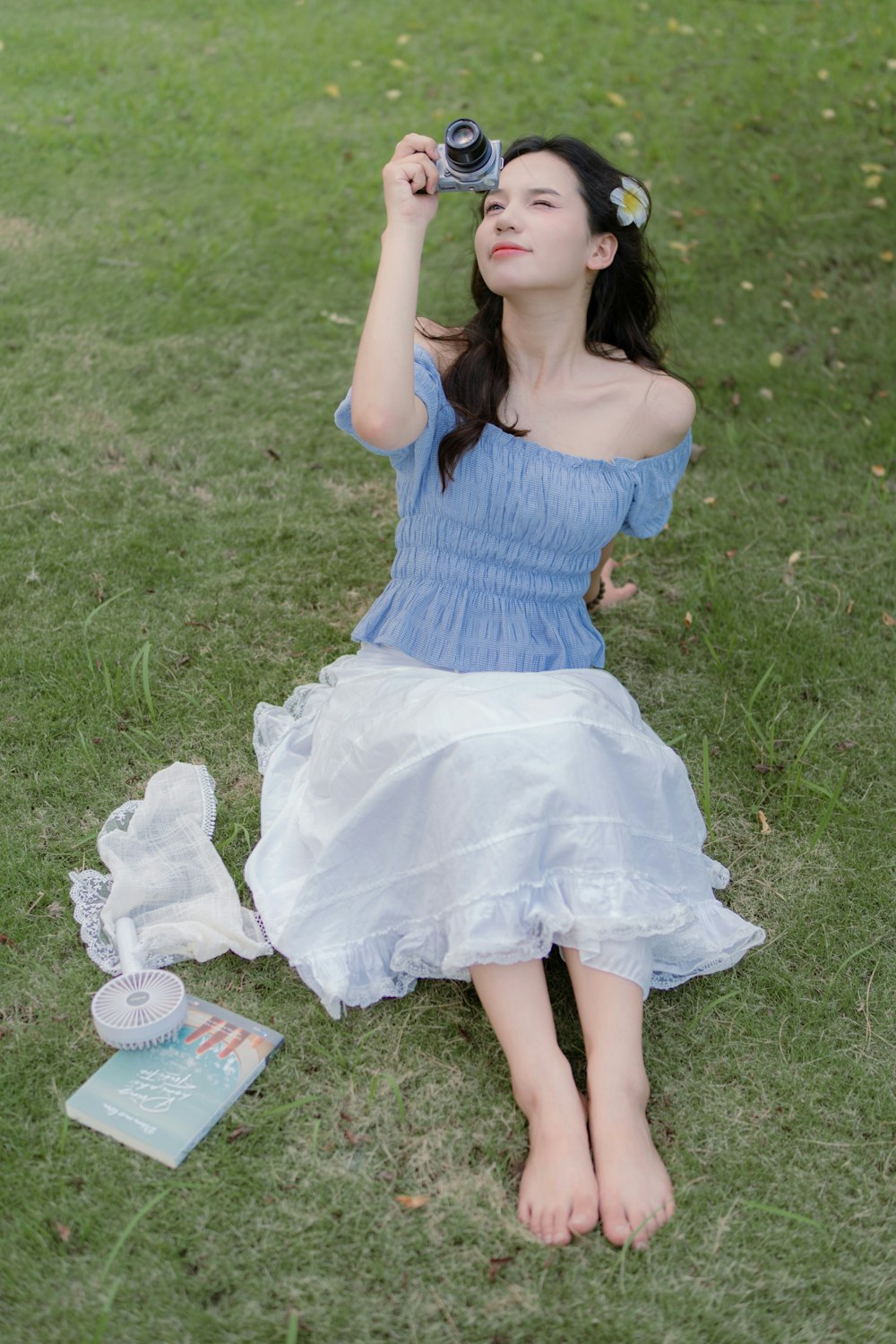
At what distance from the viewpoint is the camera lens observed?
2.19 metres

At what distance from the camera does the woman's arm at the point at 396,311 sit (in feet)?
7.09

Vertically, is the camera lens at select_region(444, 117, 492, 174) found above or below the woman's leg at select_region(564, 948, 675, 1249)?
above

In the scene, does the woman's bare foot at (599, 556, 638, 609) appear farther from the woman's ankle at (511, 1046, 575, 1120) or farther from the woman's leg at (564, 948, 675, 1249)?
the woman's ankle at (511, 1046, 575, 1120)

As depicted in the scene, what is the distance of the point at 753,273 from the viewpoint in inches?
194

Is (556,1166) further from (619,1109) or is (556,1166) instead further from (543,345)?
(543,345)

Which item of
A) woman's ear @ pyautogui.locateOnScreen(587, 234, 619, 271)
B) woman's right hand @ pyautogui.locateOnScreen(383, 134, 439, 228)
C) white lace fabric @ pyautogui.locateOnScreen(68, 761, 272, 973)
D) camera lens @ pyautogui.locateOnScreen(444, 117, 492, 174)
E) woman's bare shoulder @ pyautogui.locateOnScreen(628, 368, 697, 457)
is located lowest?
white lace fabric @ pyautogui.locateOnScreen(68, 761, 272, 973)

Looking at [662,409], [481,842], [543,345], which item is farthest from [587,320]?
[481,842]

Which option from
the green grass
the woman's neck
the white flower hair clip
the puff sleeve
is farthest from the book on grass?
the white flower hair clip

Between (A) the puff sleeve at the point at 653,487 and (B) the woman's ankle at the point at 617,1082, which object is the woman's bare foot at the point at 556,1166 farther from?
(A) the puff sleeve at the point at 653,487

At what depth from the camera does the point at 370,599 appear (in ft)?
11.2

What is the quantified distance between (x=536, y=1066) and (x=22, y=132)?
17.0 feet

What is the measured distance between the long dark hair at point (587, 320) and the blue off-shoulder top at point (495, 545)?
0.13 feet

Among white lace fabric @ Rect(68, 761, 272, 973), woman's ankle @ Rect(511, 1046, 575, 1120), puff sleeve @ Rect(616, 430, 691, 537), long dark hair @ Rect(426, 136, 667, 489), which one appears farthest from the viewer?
puff sleeve @ Rect(616, 430, 691, 537)

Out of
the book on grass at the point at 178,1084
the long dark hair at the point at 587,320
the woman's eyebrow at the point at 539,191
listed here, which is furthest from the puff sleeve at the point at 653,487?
the book on grass at the point at 178,1084
